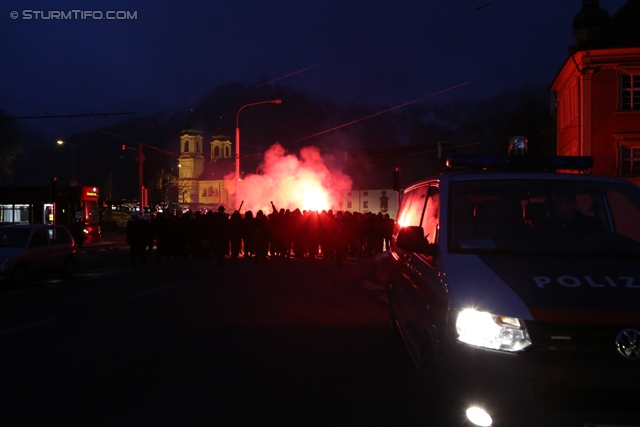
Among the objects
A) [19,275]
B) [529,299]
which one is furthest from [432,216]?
[19,275]

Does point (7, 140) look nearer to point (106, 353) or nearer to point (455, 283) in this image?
point (106, 353)

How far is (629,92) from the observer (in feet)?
98.5

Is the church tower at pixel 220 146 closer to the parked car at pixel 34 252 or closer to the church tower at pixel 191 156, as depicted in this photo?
the church tower at pixel 191 156

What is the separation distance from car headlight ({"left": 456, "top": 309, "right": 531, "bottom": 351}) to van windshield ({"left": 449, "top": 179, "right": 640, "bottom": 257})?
2.68 ft

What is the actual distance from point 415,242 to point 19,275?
490 inches

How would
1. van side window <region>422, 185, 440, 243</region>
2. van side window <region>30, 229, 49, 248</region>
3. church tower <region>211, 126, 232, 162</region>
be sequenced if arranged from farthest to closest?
church tower <region>211, 126, 232, 162</region> < van side window <region>30, 229, 49, 248</region> < van side window <region>422, 185, 440, 243</region>

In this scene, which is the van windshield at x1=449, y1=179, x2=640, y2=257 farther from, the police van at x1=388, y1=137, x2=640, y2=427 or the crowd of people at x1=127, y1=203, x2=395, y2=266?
the crowd of people at x1=127, y1=203, x2=395, y2=266

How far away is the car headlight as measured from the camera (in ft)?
12.1

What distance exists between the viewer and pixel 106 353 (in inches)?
291

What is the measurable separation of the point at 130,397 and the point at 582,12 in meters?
39.9

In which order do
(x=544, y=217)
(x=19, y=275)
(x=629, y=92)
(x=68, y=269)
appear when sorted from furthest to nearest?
1. (x=629, y=92)
2. (x=68, y=269)
3. (x=19, y=275)
4. (x=544, y=217)

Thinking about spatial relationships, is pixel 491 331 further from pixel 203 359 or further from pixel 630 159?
pixel 630 159

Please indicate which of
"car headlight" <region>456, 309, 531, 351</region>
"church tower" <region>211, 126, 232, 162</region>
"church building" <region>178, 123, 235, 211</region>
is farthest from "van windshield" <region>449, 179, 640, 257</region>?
"church tower" <region>211, 126, 232, 162</region>

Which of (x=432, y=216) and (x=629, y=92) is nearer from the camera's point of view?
(x=432, y=216)
